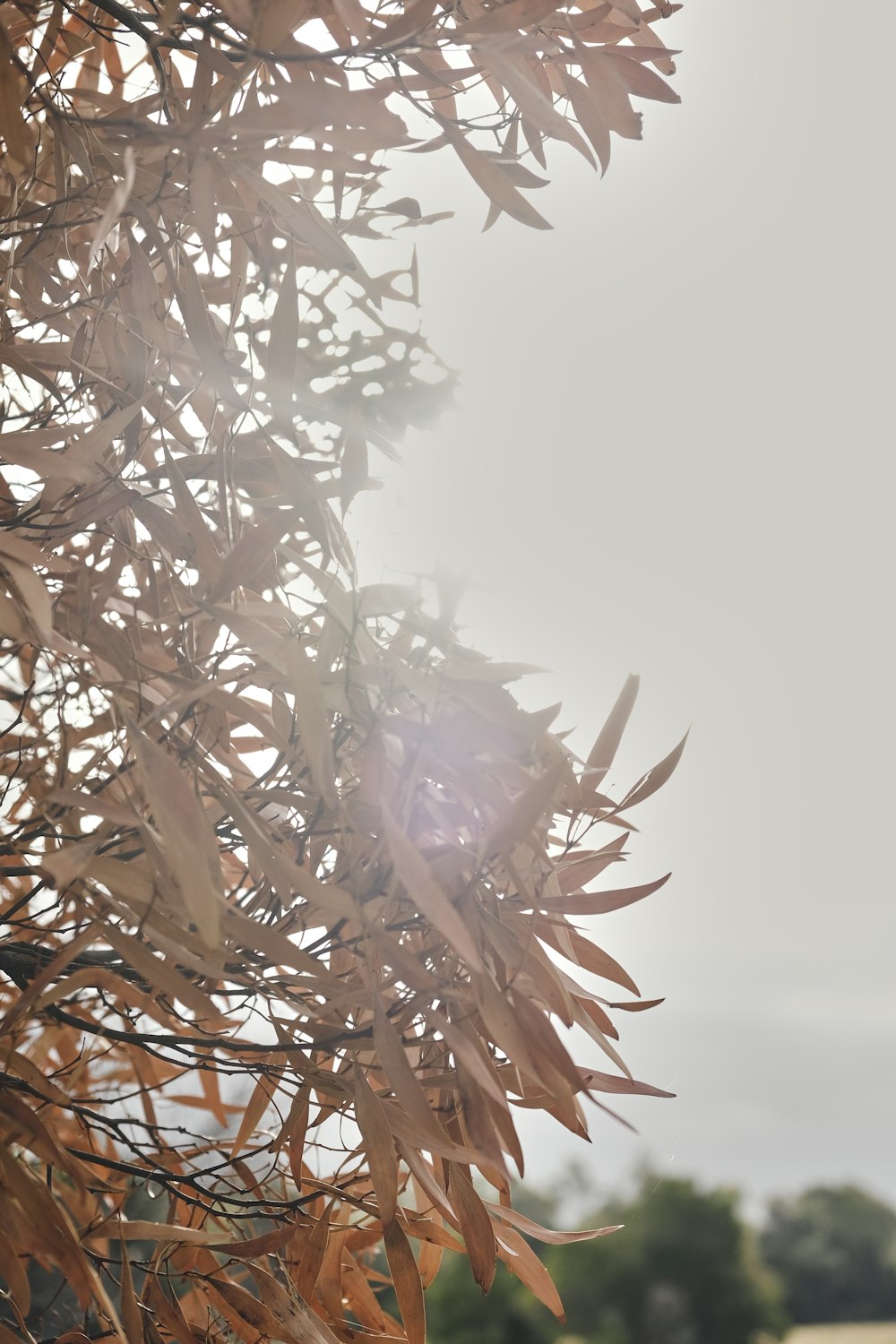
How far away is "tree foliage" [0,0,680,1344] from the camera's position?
0.82 feet

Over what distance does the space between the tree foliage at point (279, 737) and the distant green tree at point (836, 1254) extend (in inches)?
163

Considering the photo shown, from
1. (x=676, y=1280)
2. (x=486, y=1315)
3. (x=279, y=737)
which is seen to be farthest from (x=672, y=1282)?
(x=279, y=737)

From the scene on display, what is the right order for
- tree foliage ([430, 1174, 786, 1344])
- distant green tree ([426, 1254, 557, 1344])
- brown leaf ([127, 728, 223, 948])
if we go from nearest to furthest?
brown leaf ([127, 728, 223, 948]) < distant green tree ([426, 1254, 557, 1344]) < tree foliage ([430, 1174, 786, 1344])

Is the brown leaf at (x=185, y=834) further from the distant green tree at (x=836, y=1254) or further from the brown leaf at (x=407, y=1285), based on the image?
the distant green tree at (x=836, y=1254)

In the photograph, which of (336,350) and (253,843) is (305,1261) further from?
(336,350)

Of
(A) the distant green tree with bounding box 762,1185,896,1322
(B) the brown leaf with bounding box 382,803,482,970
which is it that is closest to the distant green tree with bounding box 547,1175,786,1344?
(A) the distant green tree with bounding box 762,1185,896,1322

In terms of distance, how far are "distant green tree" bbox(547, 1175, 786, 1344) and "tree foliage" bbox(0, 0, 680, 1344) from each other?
3139 millimetres

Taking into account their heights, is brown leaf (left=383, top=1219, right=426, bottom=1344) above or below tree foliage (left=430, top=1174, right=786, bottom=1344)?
above

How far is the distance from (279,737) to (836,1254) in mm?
4392

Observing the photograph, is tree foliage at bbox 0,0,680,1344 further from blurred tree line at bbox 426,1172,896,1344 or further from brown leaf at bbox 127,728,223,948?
blurred tree line at bbox 426,1172,896,1344

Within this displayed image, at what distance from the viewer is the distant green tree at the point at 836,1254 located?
3639 mm

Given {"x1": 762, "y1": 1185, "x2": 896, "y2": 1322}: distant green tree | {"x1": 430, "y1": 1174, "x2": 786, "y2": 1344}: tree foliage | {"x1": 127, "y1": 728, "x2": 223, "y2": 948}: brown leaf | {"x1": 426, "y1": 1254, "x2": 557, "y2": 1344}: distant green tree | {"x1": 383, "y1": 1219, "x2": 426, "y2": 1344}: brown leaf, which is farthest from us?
{"x1": 762, "y1": 1185, "x2": 896, "y2": 1322}: distant green tree

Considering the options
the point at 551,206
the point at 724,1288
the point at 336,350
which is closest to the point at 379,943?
the point at 336,350

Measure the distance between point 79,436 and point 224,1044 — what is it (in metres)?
0.19
